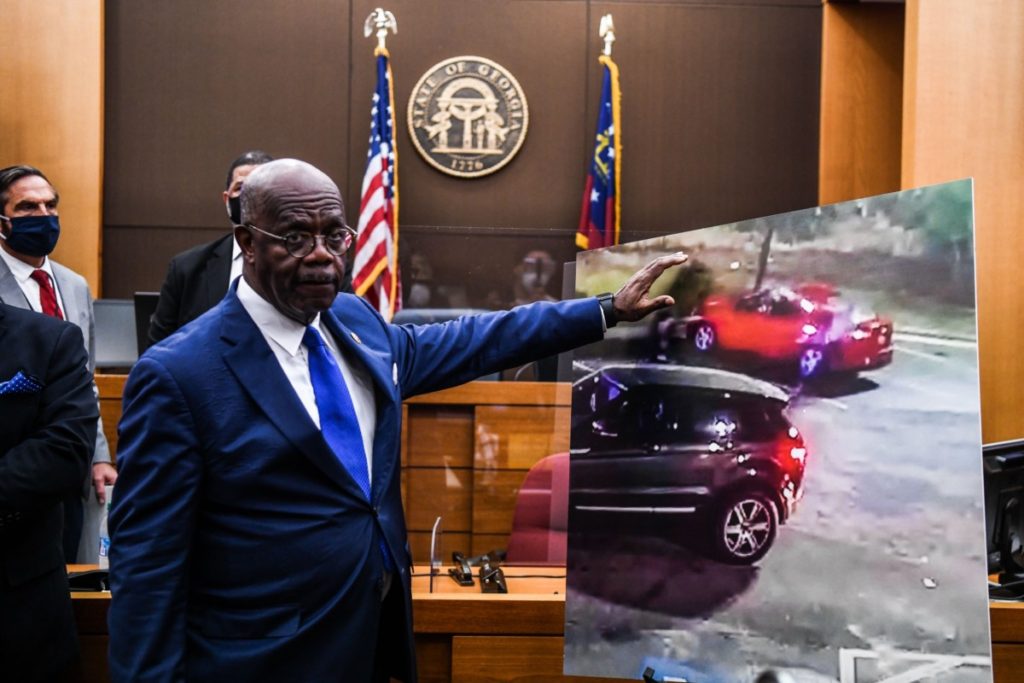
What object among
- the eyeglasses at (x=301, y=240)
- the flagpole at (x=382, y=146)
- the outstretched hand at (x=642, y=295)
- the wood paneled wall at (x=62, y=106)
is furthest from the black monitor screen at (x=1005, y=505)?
the wood paneled wall at (x=62, y=106)

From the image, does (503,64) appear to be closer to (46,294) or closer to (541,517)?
(46,294)

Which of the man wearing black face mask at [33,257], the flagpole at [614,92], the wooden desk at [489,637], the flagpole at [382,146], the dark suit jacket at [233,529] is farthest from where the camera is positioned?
the flagpole at [614,92]

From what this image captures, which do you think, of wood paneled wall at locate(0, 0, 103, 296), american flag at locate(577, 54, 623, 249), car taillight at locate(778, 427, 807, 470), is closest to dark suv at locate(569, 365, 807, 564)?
car taillight at locate(778, 427, 807, 470)

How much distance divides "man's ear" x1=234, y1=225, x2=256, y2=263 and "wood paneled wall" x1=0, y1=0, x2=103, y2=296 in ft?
16.8

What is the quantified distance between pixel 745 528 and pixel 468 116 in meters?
5.18

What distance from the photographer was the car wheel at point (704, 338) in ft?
6.88

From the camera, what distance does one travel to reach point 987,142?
14.3 feet

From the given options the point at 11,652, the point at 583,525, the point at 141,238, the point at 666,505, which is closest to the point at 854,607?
the point at 666,505

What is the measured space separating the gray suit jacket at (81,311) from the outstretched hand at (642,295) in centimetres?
170

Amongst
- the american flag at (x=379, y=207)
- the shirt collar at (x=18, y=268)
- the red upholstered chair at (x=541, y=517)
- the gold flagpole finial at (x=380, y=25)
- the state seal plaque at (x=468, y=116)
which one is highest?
the gold flagpole finial at (x=380, y=25)

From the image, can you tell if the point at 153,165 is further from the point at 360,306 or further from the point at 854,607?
the point at 854,607

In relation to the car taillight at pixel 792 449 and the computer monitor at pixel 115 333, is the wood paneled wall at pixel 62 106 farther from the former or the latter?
the car taillight at pixel 792 449

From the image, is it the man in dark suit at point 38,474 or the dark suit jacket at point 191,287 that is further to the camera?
the dark suit jacket at point 191,287

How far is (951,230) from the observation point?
71.1 inches
